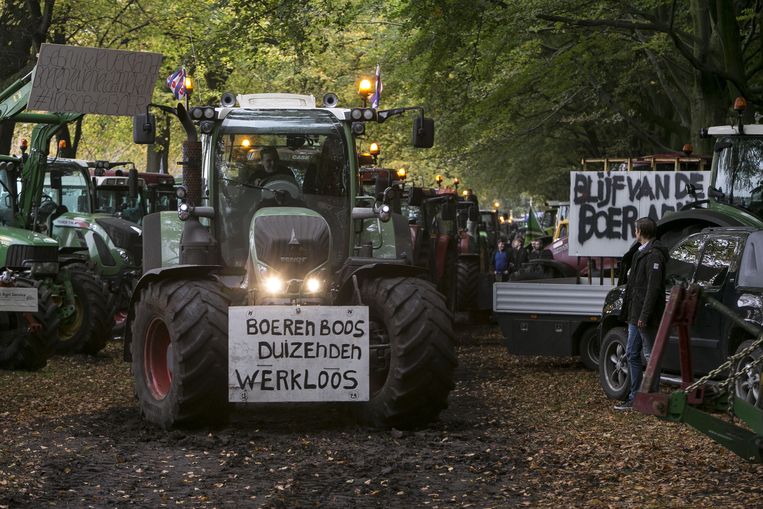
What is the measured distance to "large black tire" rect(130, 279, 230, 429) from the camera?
438 inches

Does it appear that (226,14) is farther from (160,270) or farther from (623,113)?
(160,270)

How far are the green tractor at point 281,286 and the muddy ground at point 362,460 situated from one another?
0.36 meters

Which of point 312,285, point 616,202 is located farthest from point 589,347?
point 312,285

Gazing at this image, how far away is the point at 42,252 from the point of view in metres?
17.4

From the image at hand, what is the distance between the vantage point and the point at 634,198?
747 inches

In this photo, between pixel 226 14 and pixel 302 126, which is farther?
pixel 226 14

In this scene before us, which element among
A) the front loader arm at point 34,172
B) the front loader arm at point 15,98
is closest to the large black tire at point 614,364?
the front loader arm at point 15,98

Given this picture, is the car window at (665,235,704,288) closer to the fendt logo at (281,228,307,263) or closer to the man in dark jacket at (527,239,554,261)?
the fendt logo at (281,228,307,263)

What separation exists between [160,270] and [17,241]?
6.18m

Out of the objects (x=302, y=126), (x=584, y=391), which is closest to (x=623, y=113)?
(x=584, y=391)

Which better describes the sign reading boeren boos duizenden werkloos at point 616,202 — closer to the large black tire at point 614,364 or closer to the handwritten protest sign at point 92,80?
the large black tire at point 614,364

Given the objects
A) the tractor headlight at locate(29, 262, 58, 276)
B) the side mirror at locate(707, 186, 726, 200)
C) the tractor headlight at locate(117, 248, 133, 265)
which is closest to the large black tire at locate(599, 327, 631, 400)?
the side mirror at locate(707, 186, 726, 200)

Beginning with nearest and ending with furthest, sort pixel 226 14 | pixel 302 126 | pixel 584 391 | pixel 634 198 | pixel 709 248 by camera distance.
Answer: pixel 302 126, pixel 709 248, pixel 584 391, pixel 634 198, pixel 226 14

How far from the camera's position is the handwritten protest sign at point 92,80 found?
1617 cm
